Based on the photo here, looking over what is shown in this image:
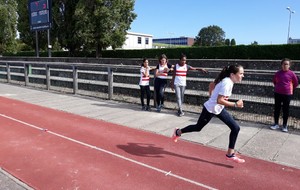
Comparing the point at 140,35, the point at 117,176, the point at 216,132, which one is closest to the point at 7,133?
the point at 117,176

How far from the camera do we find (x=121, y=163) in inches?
197

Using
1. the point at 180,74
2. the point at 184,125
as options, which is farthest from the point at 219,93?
the point at 180,74

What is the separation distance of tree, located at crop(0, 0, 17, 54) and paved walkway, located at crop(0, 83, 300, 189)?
28547 millimetres

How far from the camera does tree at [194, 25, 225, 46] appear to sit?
387ft

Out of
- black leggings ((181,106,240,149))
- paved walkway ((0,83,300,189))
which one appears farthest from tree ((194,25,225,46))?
black leggings ((181,106,240,149))

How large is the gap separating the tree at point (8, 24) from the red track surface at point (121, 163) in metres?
33.6

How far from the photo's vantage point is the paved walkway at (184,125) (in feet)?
17.9

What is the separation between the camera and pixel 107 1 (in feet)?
107

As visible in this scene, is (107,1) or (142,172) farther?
(107,1)

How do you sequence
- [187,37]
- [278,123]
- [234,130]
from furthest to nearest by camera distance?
[187,37]
[278,123]
[234,130]

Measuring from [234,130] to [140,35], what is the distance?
2946 inches

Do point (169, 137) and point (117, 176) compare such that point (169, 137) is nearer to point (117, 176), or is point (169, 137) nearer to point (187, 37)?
point (117, 176)

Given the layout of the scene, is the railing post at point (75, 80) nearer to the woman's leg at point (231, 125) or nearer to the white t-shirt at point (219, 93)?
the white t-shirt at point (219, 93)

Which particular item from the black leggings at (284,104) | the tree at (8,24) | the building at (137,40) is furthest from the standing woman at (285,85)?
the building at (137,40)
